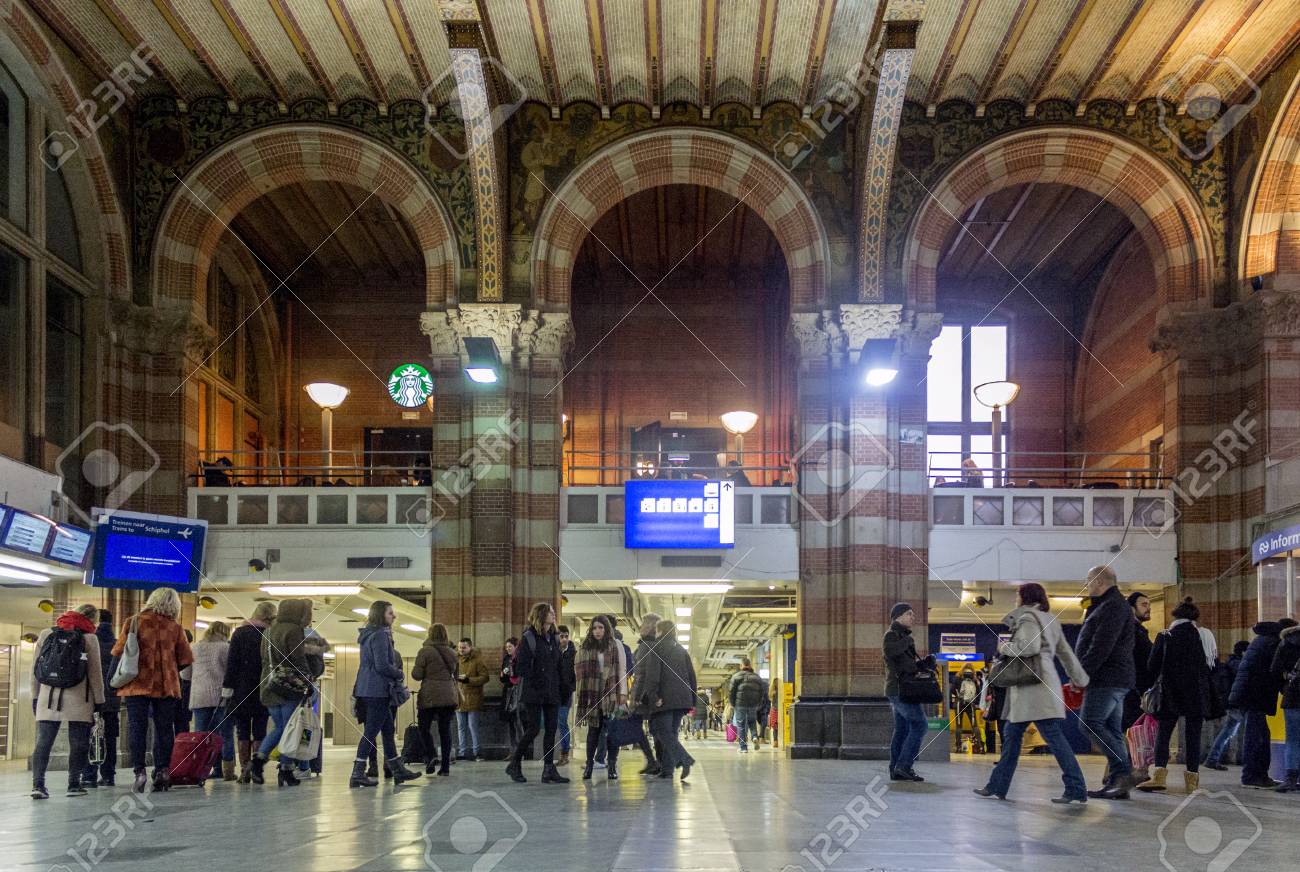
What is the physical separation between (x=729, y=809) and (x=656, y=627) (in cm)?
357

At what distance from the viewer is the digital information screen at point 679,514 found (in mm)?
20359

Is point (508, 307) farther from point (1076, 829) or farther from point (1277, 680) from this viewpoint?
point (1076, 829)

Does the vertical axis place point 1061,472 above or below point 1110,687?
above

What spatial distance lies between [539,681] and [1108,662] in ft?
16.4

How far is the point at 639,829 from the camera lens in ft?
25.8

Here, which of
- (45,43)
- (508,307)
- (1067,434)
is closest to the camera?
(45,43)

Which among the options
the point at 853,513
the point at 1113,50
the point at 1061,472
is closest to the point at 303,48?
the point at 853,513

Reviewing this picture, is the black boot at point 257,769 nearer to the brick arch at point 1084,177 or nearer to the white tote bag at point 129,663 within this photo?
the white tote bag at point 129,663

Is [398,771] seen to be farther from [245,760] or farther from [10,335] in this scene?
[10,335]

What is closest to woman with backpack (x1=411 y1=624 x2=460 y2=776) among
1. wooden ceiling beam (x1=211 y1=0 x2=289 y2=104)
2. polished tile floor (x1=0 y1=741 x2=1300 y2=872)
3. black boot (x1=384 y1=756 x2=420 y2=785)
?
black boot (x1=384 y1=756 x2=420 y2=785)

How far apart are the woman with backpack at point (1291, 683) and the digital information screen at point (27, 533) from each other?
1339 cm

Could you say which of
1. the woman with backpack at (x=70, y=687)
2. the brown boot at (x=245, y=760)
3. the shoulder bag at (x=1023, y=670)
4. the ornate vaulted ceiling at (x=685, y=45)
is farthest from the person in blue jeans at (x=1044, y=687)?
the ornate vaulted ceiling at (x=685, y=45)

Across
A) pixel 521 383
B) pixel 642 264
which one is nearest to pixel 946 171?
pixel 521 383

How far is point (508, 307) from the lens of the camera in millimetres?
20531
